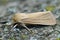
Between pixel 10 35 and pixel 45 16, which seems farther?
pixel 45 16

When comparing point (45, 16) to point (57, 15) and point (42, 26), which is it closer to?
point (42, 26)

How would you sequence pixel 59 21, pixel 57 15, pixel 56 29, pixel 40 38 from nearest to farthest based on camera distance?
pixel 40 38 < pixel 56 29 < pixel 59 21 < pixel 57 15

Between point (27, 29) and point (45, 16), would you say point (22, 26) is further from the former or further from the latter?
point (45, 16)

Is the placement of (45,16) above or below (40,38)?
above

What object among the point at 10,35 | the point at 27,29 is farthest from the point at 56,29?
the point at 10,35

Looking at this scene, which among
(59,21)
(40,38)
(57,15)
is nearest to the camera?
(40,38)

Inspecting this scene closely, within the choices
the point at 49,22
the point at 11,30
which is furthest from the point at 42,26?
the point at 11,30
